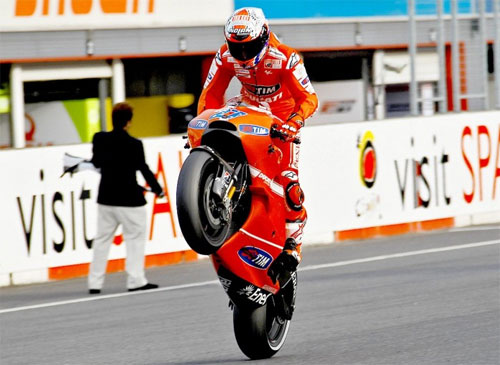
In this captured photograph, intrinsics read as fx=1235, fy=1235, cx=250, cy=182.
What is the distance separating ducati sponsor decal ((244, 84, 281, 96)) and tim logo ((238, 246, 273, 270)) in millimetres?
1051

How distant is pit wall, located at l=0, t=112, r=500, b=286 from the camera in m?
13.0

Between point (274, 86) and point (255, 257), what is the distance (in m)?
1.13

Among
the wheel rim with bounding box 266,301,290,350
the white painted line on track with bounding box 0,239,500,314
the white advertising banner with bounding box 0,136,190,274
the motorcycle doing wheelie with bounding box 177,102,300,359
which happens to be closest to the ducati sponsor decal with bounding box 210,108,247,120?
the motorcycle doing wheelie with bounding box 177,102,300,359

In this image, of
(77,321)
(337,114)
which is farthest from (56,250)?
(337,114)

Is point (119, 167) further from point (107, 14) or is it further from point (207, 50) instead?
point (207, 50)

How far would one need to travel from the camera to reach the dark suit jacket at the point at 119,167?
40.1 ft

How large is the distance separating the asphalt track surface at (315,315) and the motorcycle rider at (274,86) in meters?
0.87

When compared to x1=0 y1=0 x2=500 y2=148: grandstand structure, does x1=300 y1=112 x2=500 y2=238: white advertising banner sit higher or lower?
lower

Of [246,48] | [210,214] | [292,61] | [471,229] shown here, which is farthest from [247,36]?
[471,229]

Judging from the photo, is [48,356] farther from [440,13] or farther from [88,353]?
[440,13]

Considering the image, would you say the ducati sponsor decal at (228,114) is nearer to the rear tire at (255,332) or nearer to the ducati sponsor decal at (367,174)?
the rear tire at (255,332)

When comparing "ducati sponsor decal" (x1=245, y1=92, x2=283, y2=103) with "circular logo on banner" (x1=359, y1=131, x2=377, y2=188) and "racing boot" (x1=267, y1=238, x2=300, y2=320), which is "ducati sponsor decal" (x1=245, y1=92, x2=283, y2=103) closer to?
"racing boot" (x1=267, y1=238, x2=300, y2=320)

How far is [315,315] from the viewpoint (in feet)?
32.2

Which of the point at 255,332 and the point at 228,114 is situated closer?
the point at 228,114
